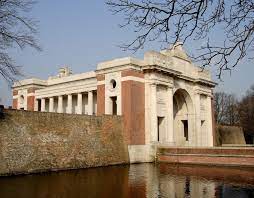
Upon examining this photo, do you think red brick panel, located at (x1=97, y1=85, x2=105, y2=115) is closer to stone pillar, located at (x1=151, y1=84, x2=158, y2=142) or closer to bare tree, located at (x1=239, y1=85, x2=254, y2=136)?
stone pillar, located at (x1=151, y1=84, x2=158, y2=142)

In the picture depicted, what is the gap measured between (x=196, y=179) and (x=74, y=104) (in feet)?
84.5

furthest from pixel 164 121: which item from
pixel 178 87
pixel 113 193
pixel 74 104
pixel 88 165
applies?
pixel 113 193

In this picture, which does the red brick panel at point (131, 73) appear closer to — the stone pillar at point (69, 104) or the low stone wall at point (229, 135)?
the stone pillar at point (69, 104)

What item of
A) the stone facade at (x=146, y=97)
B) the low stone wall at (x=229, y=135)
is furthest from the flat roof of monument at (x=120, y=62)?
the low stone wall at (x=229, y=135)

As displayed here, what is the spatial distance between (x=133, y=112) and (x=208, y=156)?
701cm

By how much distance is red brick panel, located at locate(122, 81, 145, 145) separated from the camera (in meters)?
28.6

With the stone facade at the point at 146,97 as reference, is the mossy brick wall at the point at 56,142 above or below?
below

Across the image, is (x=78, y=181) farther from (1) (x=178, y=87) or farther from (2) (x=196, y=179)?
(1) (x=178, y=87)

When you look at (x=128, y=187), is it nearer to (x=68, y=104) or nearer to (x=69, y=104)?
(x=69, y=104)

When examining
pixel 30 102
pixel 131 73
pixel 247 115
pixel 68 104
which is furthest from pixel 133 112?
pixel 247 115

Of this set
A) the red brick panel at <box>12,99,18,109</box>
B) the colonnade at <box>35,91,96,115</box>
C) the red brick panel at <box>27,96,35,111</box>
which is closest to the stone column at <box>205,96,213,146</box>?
the colonnade at <box>35,91,96,115</box>

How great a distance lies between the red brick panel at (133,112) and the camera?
28594 millimetres

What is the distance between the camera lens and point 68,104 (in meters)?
38.6

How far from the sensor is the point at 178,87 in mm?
34969
